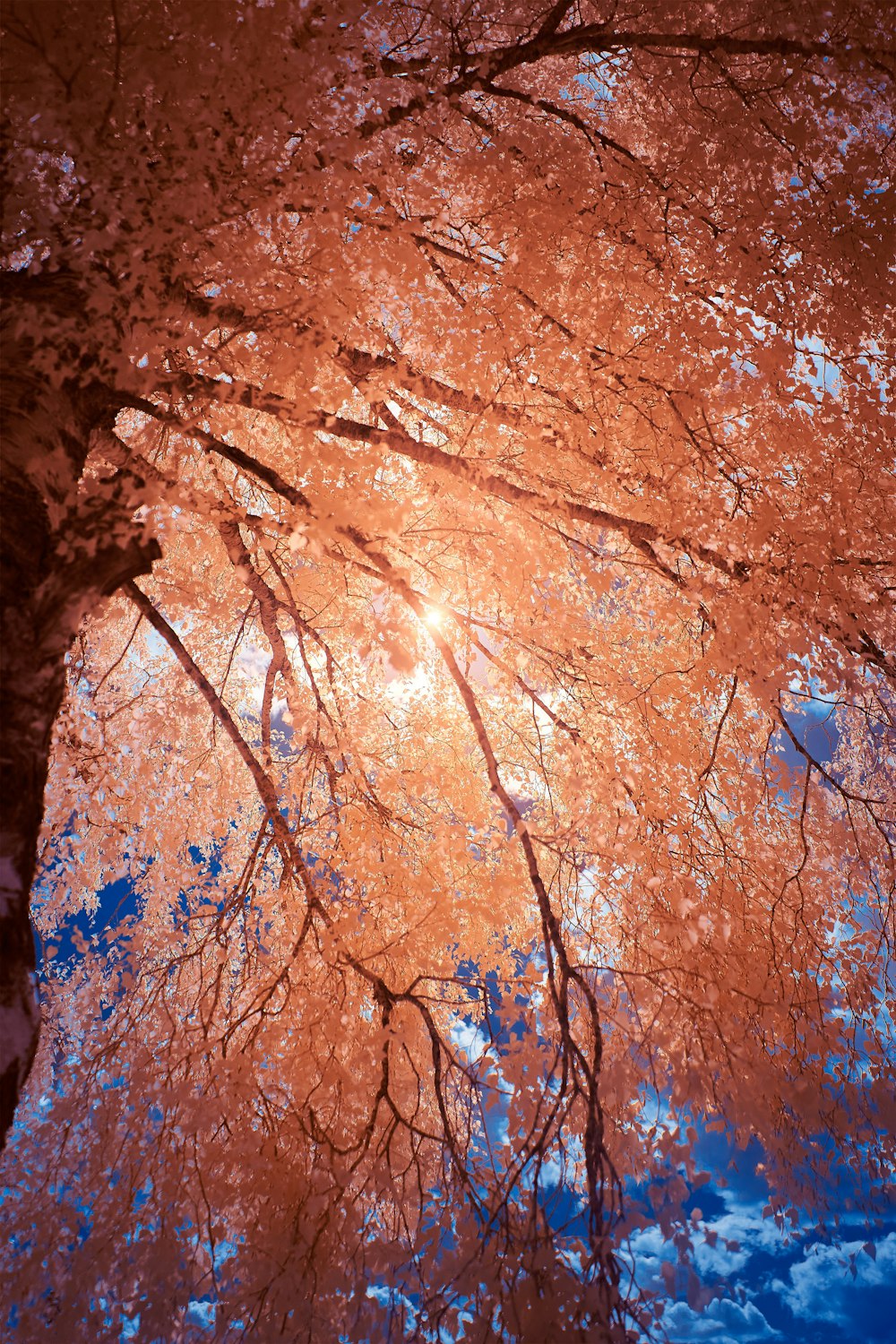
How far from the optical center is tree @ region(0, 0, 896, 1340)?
248cm

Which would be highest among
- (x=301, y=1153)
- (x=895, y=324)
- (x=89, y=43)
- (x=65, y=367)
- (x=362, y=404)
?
(x=362, y=404)

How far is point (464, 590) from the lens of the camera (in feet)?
15.0

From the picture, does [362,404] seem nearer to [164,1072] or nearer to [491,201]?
[491,201]

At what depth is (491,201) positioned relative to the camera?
3.67m

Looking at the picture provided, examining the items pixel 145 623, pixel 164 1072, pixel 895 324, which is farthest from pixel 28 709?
pixel 145 623

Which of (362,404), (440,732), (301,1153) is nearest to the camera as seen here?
(301,1153)

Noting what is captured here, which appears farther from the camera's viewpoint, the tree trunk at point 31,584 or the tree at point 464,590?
the tree at point 464,590

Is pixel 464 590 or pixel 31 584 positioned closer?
pixel 31 584

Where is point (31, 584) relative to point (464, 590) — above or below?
below

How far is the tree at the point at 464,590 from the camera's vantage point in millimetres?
2477

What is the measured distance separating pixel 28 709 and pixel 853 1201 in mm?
4195

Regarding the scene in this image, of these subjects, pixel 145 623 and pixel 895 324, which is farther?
pixel 145 623

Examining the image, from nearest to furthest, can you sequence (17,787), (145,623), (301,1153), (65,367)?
(17,787) → (65,367) → (301,1153) → (145,623)

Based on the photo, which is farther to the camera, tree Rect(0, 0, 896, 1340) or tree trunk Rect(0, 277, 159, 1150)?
tree Rect(0, 0, 896, 1340)
